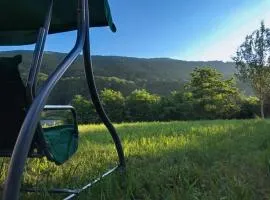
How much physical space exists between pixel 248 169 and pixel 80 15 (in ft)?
5.93

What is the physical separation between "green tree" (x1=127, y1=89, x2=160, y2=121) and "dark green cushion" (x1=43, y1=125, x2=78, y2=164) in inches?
1962

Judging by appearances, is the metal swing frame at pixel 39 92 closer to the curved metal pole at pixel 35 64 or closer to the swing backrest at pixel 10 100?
the curved metal pole at pixel 35 64

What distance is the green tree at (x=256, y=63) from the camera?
1601 inches

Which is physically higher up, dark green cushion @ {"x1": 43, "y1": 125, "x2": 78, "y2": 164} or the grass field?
dark green cushion @ {"x1": 43, "y1": 125, "x2": 78, "y2": 164}

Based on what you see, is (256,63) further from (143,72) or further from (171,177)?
(143,72)

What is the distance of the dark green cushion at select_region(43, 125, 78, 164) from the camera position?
231 cm

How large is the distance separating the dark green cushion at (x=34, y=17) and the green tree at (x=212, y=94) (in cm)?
4480

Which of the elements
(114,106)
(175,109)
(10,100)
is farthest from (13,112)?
(114,106)

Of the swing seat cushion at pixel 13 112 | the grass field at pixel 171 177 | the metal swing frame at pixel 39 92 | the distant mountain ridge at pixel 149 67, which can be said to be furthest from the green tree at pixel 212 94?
the swing seat cushion at pixel 13 112

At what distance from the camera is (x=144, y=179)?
3.10 meters

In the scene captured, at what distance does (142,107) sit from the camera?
5609 cm

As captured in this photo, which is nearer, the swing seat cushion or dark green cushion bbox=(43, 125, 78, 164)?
the swing seat cushion

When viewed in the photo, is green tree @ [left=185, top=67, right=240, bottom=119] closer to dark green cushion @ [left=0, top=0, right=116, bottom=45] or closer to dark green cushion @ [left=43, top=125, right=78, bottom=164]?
dark green cushion @ [left=0, top=0, right=116, bottom=45]

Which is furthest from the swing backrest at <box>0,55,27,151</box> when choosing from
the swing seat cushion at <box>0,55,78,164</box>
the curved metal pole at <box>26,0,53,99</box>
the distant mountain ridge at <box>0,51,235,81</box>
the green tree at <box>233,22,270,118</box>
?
the distant mountain ridge at <box>0,51,235,81</box>
